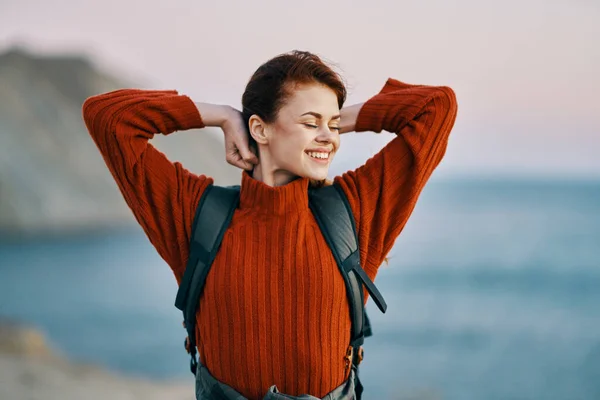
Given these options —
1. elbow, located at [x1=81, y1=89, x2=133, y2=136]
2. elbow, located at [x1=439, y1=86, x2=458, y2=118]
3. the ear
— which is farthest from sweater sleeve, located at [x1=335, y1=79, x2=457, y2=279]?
elbow, located at [x1=81, y1=89, x2=133, y2=136]

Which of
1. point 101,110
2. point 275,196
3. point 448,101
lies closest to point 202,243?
point 275,196

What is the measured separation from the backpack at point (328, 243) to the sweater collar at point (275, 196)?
0.04 metres

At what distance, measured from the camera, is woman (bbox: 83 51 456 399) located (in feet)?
5.53

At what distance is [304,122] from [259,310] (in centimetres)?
51

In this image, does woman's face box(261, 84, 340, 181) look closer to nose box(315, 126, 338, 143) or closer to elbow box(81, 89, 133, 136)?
nose box(315, 126, 338, 143)

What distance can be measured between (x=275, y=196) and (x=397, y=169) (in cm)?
35

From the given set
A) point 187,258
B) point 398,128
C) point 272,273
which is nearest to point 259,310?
point 272,273

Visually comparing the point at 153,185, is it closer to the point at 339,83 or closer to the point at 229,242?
the point at 229,242

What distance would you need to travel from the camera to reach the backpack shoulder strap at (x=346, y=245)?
1.70 meters

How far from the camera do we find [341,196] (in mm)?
1780

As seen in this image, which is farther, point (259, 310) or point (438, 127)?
point (438, 127)

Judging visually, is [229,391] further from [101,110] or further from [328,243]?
[101,110]

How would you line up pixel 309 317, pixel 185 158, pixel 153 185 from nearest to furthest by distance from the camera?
pixel 309 317
pixel 153 185
pixel 185 158

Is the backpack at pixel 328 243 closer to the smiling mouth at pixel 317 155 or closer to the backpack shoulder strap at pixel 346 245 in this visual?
the backpack shoulder strap at pixel 346 245
